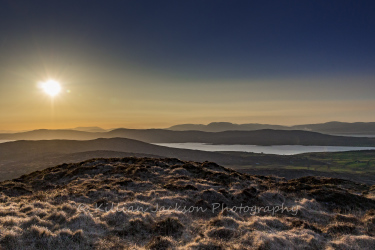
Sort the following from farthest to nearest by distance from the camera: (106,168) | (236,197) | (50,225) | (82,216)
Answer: (106,168) → (236,197) → (82,216) → (50,225)

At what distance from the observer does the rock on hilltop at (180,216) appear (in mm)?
9852

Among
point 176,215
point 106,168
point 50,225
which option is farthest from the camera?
point 106,168

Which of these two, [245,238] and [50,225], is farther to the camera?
[50,225]

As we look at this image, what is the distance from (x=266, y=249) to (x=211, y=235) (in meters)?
2.64

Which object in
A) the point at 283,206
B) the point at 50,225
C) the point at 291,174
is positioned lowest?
the point at 291,174

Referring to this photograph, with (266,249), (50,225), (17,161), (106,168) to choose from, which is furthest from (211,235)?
(17,161)

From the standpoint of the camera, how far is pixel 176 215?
1323 centimetres

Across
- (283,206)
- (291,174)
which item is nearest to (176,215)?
(283,206)

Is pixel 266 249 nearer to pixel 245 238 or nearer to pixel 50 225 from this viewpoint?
pixel 245 238

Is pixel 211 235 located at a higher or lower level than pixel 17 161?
higher

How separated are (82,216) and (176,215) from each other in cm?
537

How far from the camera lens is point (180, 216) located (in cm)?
1320

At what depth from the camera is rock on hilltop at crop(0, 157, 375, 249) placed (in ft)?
32.3

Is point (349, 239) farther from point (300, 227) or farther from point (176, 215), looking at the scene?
point (176, 215)
